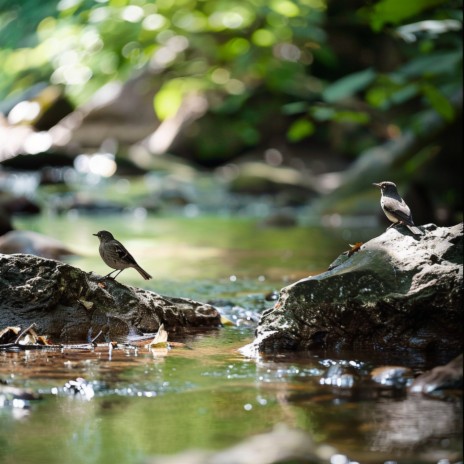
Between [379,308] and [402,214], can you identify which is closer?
[379,308]

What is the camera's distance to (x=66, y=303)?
5.11 m

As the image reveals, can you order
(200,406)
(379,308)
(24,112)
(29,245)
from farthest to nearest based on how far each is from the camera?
(24,112) → (29,245) → (379,308) → (200,406)

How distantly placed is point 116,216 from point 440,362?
1264cm

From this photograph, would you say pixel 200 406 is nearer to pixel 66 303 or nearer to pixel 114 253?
pixel 66 303

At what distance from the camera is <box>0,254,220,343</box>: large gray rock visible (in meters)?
4.98

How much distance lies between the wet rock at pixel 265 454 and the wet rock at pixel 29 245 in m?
5.54

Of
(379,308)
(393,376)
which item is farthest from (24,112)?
(393,376)

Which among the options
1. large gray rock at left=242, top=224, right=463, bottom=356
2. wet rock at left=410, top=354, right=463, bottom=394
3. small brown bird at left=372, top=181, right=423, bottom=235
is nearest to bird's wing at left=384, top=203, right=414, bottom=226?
small brown bird at left=372, top=181, right=423, bottom=235

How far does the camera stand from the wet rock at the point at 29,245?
8.31m

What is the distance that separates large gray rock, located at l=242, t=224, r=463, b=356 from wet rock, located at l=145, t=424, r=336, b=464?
1579 mm

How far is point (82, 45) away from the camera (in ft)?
34.9

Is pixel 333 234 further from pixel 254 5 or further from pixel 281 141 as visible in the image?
pixel 281 141

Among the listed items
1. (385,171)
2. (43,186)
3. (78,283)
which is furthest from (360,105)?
(78,283)

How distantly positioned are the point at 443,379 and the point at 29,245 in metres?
5.63
